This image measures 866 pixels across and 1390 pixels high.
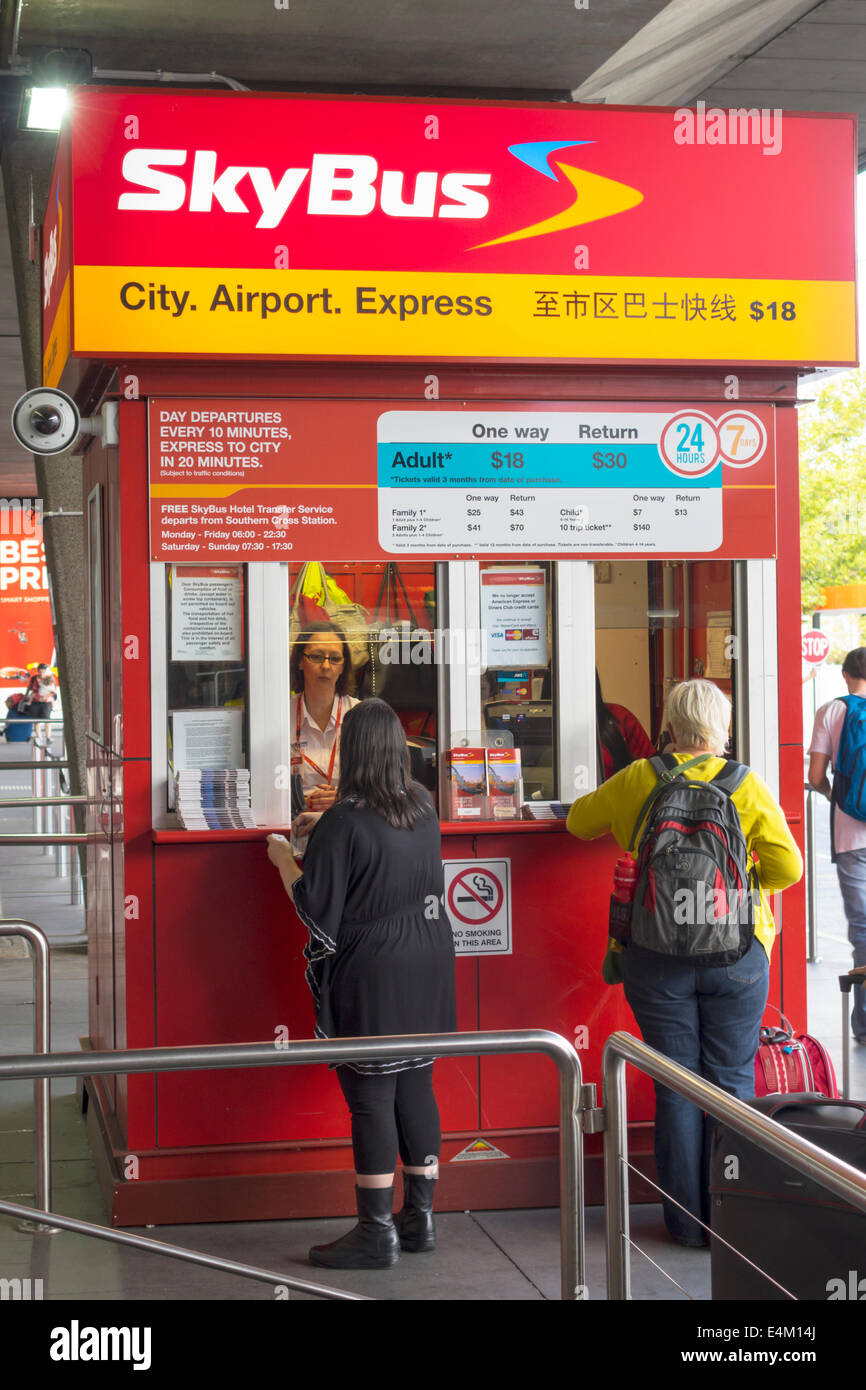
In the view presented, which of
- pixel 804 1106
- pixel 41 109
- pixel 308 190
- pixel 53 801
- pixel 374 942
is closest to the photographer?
pixel 804 1106

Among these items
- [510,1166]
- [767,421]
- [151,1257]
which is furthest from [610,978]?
[767,421]

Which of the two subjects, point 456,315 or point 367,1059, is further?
point 456,315

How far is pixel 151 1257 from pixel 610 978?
1.64m

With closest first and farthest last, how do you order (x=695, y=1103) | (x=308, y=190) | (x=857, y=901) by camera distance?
(x=695, y=1103) → (x=308, y=190) → (x=857, y=901)

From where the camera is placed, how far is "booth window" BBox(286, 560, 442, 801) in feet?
16.6

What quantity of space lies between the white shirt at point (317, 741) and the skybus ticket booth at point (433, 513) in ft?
0.31

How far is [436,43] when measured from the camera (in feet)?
20.5

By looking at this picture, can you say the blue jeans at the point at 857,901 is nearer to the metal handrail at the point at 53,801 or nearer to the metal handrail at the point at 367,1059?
the metal handrail at the point at 53,801

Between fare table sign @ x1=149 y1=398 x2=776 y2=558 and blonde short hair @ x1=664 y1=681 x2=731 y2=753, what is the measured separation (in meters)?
0.66

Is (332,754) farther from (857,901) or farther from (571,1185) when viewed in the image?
(857,901)

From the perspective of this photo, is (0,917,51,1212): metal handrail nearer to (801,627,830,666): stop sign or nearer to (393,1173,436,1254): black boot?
(393,1173,436,1254): black boot

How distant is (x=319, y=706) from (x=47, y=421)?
1320mm

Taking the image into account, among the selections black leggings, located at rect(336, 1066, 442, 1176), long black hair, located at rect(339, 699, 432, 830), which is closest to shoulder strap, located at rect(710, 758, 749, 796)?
long black hair, located at rect(339, 699, 432, 830)

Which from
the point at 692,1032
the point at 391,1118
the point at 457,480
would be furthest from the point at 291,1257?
the point at 457,480
